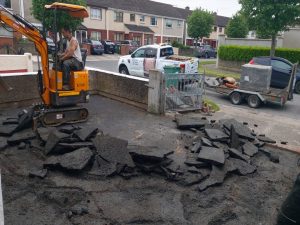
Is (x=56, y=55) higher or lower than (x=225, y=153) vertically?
higher

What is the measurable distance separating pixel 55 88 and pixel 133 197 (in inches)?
169

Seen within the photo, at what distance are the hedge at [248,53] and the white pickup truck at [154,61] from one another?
36.0ft

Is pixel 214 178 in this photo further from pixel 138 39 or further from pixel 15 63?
pixel 138 39

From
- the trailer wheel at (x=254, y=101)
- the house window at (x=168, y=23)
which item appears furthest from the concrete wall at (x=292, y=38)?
the house window at (x=168, y=23)

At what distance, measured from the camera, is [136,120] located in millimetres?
9195

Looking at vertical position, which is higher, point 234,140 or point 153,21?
point 153,21

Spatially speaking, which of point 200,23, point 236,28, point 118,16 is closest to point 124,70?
point 200,23

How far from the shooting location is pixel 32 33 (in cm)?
759

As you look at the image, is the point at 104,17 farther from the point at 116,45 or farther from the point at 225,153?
the point at 225,153

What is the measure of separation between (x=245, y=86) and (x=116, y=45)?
28.3 m

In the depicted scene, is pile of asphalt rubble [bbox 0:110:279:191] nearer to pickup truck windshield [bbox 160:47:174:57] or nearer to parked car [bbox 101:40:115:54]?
pickup truck windshield [bbox 160:47:174:57]

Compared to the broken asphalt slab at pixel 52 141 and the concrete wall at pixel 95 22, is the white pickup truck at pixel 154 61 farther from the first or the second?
the concrete wall at pixel 95 22

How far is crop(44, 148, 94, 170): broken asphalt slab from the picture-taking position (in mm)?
5711

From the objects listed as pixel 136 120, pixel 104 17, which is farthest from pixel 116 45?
pixel 136 120
